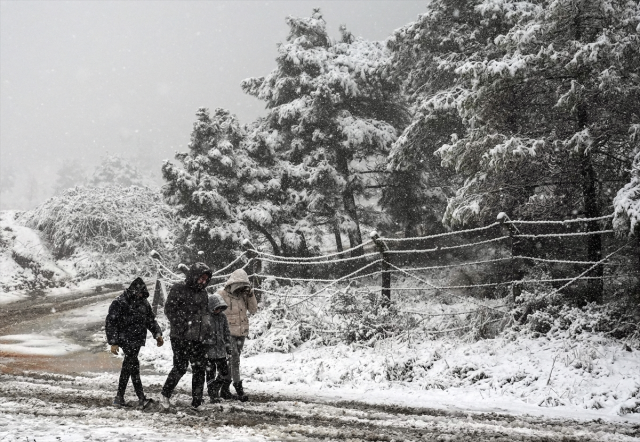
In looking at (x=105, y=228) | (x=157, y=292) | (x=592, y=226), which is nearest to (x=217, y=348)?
(x=592, y=226)

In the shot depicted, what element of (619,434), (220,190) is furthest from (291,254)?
(619,434)

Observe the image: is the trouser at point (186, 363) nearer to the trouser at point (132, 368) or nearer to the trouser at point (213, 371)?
the trouser at point (213, 371)

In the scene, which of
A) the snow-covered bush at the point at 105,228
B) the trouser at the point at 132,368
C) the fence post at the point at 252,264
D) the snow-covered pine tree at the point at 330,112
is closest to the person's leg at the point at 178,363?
the trouser at the point at 132,368

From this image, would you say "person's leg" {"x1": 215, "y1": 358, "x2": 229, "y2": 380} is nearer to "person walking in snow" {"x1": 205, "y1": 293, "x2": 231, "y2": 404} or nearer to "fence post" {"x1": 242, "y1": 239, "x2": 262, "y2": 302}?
"person walking in snow" {"x1": 205, "y1": 293, "x2": 231, "y2": 404}

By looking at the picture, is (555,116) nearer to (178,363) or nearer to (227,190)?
(178,363)

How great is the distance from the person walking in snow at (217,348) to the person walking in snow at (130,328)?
2.19 ft

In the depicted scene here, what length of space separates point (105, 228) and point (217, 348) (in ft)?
56.6

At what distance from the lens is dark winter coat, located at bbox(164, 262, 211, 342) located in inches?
224

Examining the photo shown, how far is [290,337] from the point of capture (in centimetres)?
926

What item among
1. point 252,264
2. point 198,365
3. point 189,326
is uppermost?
point 252,264

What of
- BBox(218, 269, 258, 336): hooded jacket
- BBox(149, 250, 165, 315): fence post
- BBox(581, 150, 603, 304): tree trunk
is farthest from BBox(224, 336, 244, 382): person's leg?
BBox(149, 250, 165, 315): fence post

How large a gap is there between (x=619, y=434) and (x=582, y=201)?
581 cm

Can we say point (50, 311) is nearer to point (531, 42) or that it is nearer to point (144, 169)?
point (531, 42)

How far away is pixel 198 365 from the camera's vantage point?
571 centimetres
